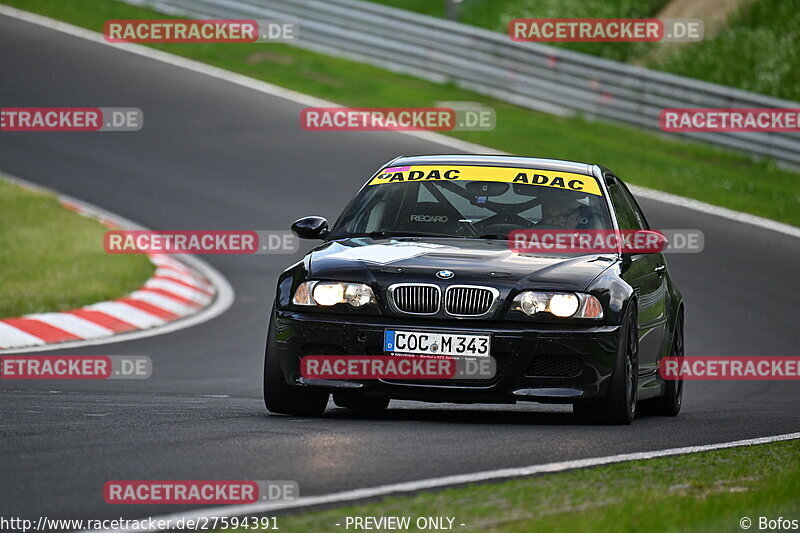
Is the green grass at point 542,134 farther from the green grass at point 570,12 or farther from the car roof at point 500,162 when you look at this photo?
the car roof at point 500,162

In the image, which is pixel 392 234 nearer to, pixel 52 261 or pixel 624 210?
pixel 624 210

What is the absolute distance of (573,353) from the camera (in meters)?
7.97

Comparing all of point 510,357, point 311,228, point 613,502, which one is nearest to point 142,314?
point 311,228

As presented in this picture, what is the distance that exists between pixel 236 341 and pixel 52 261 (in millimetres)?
3516

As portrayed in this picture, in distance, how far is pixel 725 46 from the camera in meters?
27.9

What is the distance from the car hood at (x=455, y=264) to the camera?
26.3 feet

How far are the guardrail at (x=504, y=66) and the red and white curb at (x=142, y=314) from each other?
30.1 ft

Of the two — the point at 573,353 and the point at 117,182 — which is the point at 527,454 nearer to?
the point at 573,353

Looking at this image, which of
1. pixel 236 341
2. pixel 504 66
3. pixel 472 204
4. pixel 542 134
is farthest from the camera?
pixel 504 66

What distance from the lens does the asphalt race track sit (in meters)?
6.45

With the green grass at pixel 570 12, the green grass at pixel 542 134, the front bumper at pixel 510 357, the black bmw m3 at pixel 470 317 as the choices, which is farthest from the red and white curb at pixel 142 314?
the green grass at pixel 570 12

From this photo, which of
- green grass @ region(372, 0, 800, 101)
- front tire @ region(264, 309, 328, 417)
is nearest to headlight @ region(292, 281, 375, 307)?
front tire @ region(264, 309, 328, 417)

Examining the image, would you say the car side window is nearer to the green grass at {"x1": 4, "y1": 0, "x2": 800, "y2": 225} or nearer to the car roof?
the car roof

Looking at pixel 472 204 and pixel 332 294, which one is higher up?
pixel 472 204
